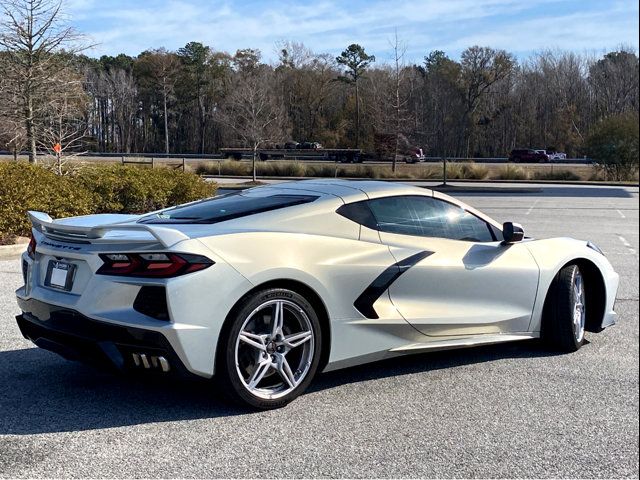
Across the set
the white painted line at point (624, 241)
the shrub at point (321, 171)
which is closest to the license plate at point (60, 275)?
the white painted line at point (624, 241)

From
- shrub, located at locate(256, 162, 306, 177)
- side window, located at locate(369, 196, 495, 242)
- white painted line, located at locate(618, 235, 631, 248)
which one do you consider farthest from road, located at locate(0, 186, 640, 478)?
shrub, located at locate(256, 162, 306, 177)

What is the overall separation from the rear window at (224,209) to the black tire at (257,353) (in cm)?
72

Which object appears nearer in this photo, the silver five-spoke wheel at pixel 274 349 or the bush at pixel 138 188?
the silver five-spoke wheel at pixel 274 349

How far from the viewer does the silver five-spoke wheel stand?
4246mm

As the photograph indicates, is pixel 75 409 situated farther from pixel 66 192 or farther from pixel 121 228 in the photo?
pixel 66 192

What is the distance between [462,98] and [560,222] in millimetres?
48010

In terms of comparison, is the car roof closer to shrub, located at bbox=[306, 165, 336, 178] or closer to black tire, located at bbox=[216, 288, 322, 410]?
black tire, located at bbox=[216, 288, 322, 410]

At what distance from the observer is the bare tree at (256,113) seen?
3962 centimetres

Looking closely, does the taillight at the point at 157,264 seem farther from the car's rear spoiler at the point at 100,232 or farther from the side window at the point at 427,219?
the side window at the point at 427,219

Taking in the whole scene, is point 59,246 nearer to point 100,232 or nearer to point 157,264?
point 100,232

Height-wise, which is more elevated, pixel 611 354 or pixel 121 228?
pixel 121 228

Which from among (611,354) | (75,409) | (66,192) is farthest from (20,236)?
(611,354)

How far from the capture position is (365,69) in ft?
170

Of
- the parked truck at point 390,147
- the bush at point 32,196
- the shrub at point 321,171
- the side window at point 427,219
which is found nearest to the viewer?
the side window at point 427,219
